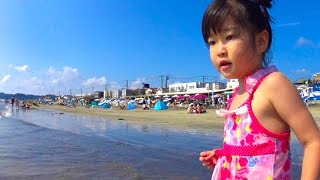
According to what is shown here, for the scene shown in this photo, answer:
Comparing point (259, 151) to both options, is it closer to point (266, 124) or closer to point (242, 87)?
point (266, 124)

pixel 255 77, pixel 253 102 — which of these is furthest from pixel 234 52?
pixel 253 102

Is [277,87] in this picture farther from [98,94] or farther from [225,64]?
[98,94]

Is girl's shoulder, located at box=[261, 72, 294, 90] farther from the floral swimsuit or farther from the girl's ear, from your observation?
the girl's ear

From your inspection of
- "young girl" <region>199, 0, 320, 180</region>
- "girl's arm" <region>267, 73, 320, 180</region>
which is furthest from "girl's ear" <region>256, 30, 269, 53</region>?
"girl's arm" <region>267, 73, 320, 180</region>

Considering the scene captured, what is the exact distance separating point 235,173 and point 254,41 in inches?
27.4

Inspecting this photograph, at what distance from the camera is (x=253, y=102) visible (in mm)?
2143

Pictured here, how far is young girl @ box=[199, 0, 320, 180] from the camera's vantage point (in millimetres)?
1995

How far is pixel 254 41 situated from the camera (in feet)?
7.27

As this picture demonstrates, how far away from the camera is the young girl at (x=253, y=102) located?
78.5 inches

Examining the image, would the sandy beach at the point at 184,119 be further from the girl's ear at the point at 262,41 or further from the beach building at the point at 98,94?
the beach building at the point at 98,94

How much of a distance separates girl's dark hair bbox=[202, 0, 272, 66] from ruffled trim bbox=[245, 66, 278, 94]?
16cm

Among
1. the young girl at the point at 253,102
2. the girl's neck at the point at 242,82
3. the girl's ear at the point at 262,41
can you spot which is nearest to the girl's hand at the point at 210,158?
the young girl at the point at 253,102

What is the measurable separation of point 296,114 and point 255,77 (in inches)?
12.5

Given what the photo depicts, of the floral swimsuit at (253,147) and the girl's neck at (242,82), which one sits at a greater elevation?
the girl's neck at (242,82)
